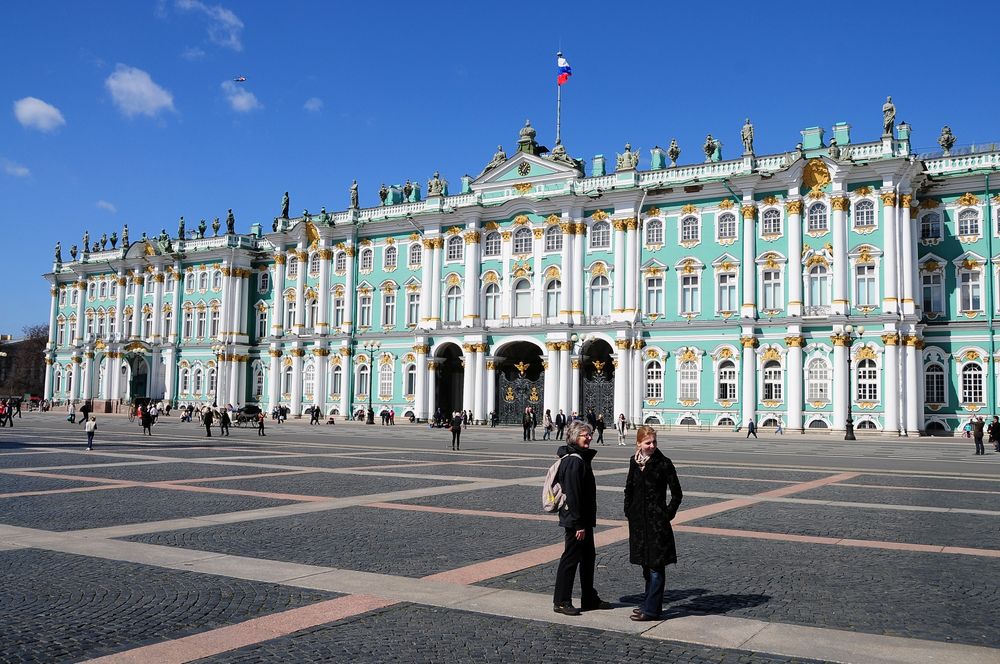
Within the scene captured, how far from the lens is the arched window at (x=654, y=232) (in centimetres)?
5541

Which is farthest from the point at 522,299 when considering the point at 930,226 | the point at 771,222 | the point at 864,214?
the point at 930,226

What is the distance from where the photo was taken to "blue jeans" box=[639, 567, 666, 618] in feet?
25.9

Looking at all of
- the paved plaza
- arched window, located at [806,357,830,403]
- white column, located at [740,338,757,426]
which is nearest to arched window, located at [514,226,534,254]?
white column, located at [740,338,757,426]

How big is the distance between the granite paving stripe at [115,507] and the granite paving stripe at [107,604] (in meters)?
2.92

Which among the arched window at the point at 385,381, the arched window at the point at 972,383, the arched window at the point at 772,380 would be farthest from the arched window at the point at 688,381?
the arched window at the point at 385,381

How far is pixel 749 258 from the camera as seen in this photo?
5212 cm

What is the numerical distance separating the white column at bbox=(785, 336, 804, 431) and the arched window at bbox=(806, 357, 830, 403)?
0.47 m

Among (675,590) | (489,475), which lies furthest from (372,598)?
(489,475)

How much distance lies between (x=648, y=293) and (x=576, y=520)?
48.4m

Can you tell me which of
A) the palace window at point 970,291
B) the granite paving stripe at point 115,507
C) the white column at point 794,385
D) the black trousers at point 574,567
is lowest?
the granite paving stripe at point 115,507

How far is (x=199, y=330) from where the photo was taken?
258 feet

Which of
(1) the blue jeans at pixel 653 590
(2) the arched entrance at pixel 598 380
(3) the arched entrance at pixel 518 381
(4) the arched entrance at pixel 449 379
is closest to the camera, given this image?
(1) the blue jeans at pixel 653 590

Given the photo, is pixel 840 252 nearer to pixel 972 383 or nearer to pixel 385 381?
pixel 972 383

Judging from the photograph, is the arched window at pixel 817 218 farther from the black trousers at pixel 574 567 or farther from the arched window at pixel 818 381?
the black trousers at pixel 574 567
